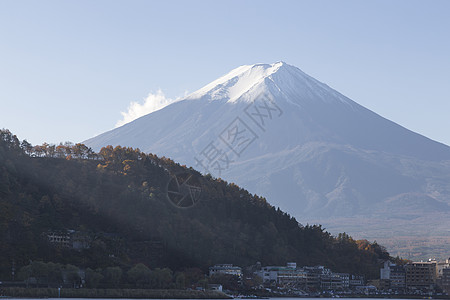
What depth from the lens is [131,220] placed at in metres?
108

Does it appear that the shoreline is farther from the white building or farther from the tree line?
the white building

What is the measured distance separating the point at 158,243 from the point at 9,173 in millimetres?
20195

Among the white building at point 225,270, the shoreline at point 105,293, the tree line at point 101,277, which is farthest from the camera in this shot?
the white building at point 225,270

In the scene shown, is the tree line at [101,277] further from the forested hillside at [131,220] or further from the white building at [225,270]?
the white building at [225,270]

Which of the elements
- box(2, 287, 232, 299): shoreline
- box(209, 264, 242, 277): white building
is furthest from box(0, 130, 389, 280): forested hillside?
box(2, 287, 232, 299): shoreline

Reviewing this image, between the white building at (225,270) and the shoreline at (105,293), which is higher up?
the white building at (225,270)

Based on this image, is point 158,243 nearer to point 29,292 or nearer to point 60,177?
point 60,177

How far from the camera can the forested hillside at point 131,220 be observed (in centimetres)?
9469

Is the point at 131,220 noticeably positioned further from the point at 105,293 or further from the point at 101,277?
the point at 105,293

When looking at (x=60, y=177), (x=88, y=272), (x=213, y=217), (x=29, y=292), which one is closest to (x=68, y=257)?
(x=88, y=272)

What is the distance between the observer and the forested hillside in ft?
311

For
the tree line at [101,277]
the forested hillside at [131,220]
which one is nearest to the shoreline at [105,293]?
the tree line at [101,277]

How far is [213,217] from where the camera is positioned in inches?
4653

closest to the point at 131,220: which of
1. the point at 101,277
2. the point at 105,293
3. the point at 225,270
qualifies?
the point at 225,270
